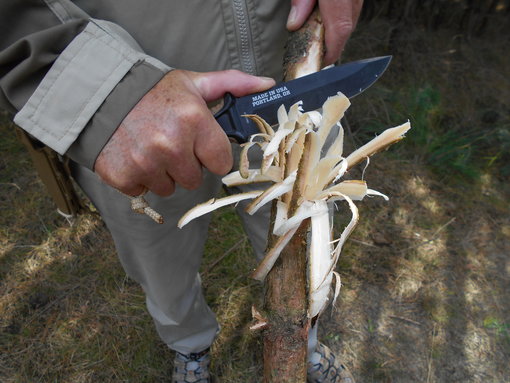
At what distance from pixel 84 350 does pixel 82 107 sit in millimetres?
1523

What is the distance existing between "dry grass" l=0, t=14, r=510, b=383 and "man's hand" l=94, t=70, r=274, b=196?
4.42 ft

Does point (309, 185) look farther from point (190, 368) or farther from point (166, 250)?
point (190, 368)

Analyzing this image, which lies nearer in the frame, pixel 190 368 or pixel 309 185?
pixel 309 185

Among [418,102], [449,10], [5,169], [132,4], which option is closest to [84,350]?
[5,169]

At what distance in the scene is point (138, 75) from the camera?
0.82 metres

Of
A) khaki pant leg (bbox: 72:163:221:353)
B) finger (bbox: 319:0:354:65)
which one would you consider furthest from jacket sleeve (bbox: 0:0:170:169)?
finger (bbox: 319:0:354:65)

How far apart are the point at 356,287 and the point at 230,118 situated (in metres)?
1.56

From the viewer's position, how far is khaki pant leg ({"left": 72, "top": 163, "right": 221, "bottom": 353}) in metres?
1.24

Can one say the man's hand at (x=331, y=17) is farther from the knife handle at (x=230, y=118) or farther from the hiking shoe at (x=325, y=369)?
the hiking shoe at (x=325, y=369)

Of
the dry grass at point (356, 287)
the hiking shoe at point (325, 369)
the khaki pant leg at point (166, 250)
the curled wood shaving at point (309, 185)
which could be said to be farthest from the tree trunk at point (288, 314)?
the dry grass at point (356, 287)

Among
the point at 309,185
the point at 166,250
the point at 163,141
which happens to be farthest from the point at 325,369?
the point at 163,141

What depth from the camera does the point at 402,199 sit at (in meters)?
2.65

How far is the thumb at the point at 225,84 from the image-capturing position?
917mm

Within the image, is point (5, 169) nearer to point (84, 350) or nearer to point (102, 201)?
point (84, 350)
